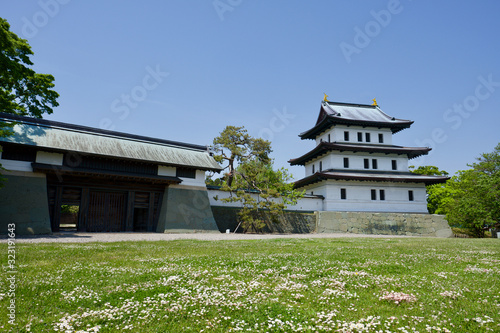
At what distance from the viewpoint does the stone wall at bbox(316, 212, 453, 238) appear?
38125 millimetres

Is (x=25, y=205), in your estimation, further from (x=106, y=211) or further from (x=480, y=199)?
(x=480, y=199)

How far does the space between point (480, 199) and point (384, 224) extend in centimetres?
1126

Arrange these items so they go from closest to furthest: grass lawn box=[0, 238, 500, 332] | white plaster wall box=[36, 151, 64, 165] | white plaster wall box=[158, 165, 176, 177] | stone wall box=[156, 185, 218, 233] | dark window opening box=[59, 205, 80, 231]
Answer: grass lawn box=[0, 238, 500, 332] < white plaster wall box=[36, 151, 64, 165] < stone wall box=[156, 185, 218, 233] < white plaster wall box=[158, 165, 176, 177] < dark window opening box=[59, 205, 80, 231]

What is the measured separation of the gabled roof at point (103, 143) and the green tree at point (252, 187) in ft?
17.4

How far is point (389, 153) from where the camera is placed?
4381cm

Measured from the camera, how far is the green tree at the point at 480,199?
3472 centimetres

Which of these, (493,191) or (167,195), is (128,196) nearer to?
(167,195)

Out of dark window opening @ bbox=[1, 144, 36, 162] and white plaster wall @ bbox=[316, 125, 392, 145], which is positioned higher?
white plaster wall @ bbox=[316, 125, 392, 145]

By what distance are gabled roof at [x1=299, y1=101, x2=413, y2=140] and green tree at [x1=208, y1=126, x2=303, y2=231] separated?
912 centimetres

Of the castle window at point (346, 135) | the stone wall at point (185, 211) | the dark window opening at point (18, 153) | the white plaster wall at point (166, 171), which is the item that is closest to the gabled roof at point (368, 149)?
the castle window at point (346, 135)

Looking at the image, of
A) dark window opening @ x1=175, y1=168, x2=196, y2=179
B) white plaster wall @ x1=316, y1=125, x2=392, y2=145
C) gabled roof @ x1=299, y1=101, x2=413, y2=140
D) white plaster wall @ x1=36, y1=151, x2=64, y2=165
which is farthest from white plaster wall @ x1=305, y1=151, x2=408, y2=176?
white plaster wall @ x1=36, y1=151, x2=64, y2=165

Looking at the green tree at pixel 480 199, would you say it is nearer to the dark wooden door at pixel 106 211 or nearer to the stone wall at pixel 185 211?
the stone wall at pixel 185 211

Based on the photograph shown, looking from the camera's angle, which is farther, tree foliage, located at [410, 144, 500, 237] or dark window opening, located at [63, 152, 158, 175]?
tree foliage, located at [410, 144, 500, 237]

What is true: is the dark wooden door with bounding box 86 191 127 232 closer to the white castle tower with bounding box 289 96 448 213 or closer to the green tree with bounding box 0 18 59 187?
the green tree with bounding box 0 18 59 187
